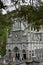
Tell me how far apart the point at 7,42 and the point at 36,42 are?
295cm

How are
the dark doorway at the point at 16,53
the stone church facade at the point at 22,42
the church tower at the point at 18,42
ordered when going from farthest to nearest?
the dark doorway at the point at 16,53, the church tower at the point at 18,42, the stone church facade at the point at 22,42

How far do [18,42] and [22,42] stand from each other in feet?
1.54

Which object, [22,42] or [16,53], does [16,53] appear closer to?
[16,53]

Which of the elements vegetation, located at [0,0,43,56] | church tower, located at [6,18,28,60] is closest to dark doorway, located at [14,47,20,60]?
church tower, located at [6,18,28,60]

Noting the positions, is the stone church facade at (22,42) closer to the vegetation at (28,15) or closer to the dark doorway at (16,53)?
the dark doorway at (16,53)

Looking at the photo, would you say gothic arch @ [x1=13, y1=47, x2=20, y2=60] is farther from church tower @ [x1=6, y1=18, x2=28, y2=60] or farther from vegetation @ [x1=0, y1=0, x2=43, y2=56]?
vegetation @ [x1=0, y1=0, x2=43, y2=56]

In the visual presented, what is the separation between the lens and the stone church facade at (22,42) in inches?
1094

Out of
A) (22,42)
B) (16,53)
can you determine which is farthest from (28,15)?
(22,42)

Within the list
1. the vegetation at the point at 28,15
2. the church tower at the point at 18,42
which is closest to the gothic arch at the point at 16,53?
the church tower at the point at 18,42

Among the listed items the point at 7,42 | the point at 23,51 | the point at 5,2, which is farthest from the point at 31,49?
the point at 5,2

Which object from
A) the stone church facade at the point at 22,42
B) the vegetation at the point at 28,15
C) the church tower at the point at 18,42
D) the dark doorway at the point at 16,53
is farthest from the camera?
the vegetation at the point at 28,15

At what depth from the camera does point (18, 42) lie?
93.6ft

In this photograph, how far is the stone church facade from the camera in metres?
27.8

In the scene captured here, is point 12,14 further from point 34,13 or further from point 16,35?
point 16,35
